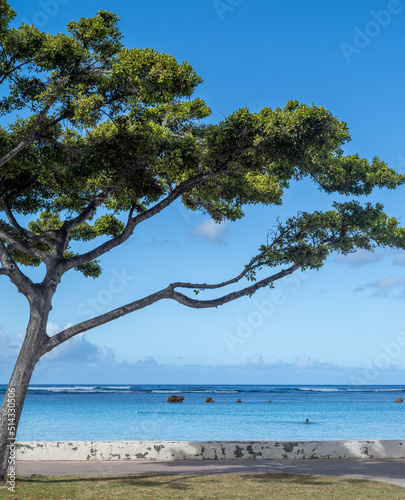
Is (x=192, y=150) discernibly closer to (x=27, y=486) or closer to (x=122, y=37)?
(x=122, y=37)

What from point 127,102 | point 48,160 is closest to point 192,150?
point 127,102

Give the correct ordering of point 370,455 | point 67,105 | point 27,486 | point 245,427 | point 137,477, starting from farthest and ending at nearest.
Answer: point 245,427
point 370,455
point 67,105
point 137,477
point 27,486

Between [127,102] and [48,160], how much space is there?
90.6 inches

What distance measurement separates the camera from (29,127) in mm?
11109

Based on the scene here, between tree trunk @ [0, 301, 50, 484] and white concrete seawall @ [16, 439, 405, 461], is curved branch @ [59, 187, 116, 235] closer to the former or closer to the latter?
tree trunk @ [0, 301, 50, 484]

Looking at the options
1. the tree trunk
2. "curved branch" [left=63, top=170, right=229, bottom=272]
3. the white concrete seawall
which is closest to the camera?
the tree trunk

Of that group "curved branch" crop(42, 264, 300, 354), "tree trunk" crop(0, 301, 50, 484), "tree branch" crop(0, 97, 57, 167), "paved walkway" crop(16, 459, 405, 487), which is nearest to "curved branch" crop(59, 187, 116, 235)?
"tree branch" crop(0, 97, 57, 167)

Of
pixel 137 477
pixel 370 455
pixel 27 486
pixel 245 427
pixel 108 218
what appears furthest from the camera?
pixel 245 427

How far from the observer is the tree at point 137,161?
9.64 m

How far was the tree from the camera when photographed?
31.6ft

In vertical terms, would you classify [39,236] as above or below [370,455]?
above

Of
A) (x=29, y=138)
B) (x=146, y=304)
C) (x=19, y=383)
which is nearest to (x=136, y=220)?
(x=146, y=304)

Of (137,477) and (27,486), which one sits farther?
(137,477)

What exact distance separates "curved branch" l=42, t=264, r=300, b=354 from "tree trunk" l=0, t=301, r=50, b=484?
24 cm
